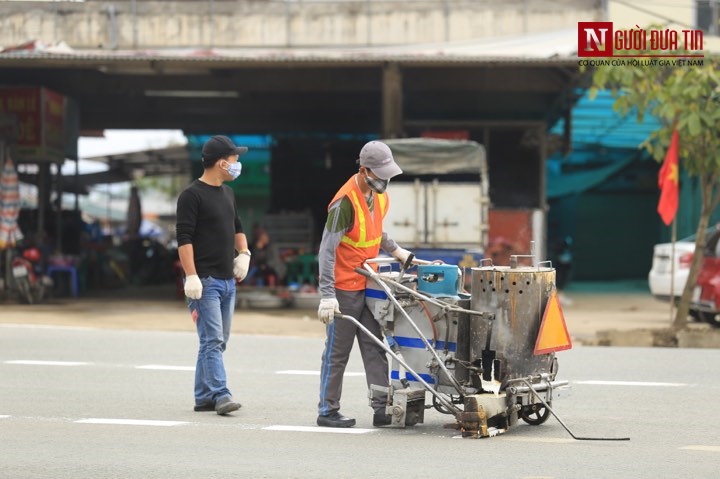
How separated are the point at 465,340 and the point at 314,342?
666cm

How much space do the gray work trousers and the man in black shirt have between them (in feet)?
3.18

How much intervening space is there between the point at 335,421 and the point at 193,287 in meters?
1.46

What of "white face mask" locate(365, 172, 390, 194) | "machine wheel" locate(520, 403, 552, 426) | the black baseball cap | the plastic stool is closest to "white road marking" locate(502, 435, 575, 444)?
"machine wheel" locate(520, 403, 552, 426)

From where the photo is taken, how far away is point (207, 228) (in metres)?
9.20

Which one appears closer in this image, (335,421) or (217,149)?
(335,421)

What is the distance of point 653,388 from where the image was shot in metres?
10.7

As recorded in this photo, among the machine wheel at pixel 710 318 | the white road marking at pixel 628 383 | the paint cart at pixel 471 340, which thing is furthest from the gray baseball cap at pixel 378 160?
the machine wheel at pixel 710 318

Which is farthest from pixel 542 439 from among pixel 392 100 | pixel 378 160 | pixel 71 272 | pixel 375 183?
pixel 71 272

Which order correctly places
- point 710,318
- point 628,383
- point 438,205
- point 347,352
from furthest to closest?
point 438,205 → point 710,318 → point 628,383 → point 347,352

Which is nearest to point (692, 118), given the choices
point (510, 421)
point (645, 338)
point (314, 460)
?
point (645, 338)

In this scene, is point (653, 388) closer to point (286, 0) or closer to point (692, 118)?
→ point (692, 118)

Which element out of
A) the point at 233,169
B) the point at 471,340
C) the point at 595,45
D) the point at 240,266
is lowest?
the point at 471,340

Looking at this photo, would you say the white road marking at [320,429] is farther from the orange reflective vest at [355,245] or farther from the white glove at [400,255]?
the white glove at [400,255]

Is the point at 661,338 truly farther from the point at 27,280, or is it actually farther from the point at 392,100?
the point at 27,280
